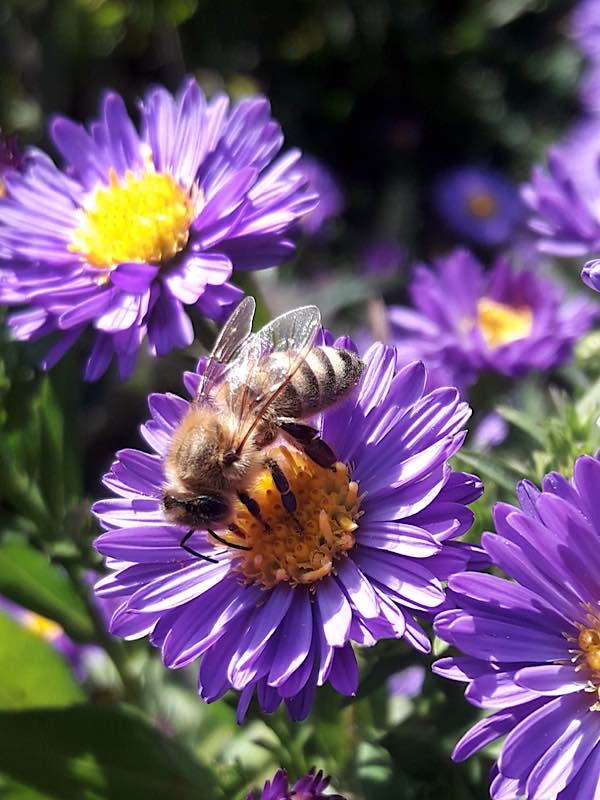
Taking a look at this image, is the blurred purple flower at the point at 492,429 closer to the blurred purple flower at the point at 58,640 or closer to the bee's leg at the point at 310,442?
the bee's leg at the point at 310,442

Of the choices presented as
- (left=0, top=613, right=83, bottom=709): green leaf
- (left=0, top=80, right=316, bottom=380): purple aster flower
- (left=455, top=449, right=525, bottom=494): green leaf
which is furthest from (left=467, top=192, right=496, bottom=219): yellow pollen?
(left=455, top=449, right=525, bottom=494): green leaf

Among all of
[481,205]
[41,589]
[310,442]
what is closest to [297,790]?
[310,442]

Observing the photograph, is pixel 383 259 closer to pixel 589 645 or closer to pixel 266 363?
pixel 266 363

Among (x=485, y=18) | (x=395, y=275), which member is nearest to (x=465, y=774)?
(x=395, y=275)

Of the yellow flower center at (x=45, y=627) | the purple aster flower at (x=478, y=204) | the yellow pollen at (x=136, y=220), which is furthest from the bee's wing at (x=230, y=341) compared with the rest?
the purple aster flower at (x=478, y=204)

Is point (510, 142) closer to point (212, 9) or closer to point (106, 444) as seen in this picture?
point (212, 9)

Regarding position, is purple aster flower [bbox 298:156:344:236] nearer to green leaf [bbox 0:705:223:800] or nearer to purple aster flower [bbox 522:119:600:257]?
purple aster flower [bbox 522:119:600:257]
